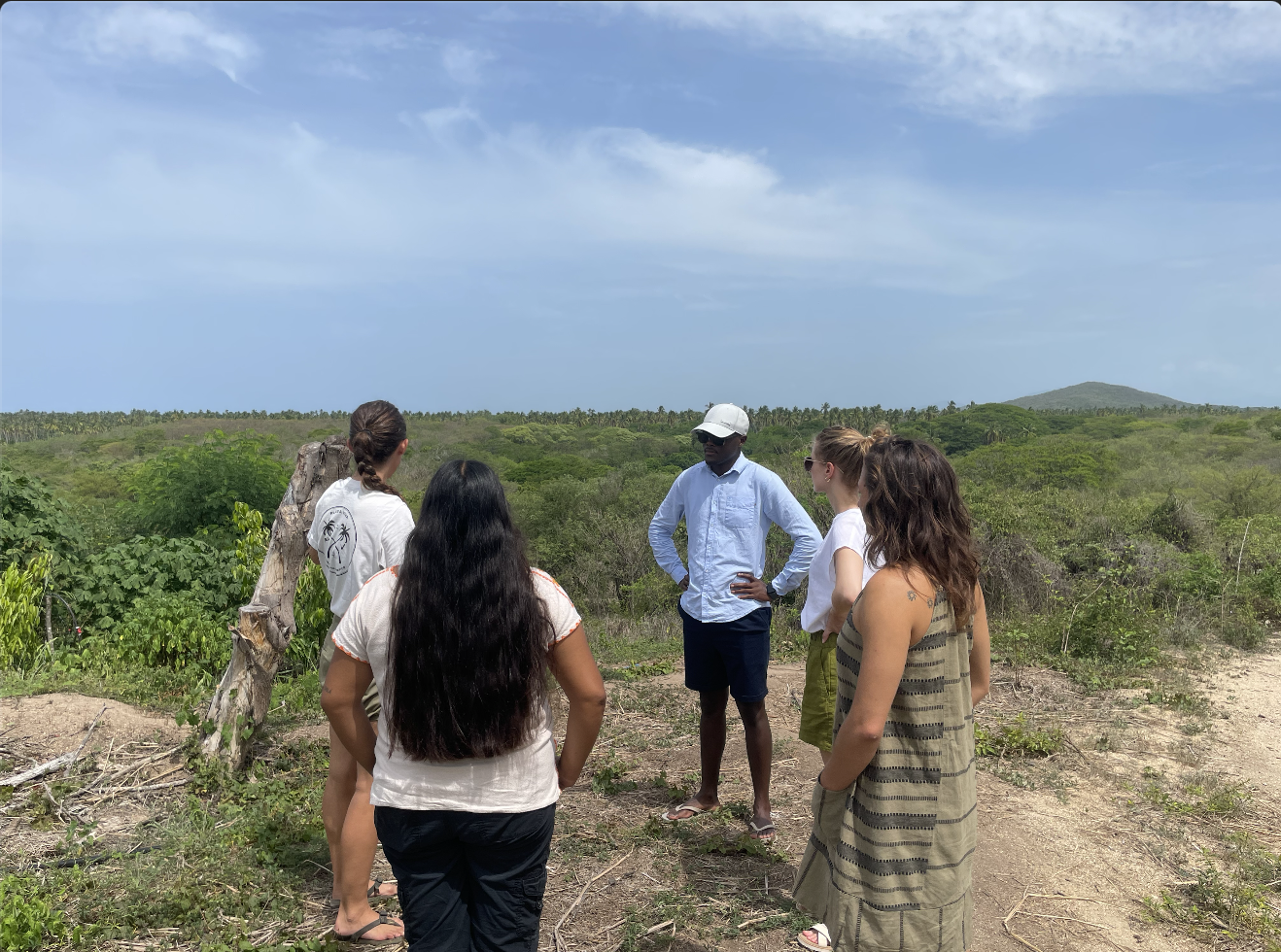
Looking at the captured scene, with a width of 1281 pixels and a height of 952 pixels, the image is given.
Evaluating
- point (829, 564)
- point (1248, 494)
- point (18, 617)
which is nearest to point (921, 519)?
point (829, 564)

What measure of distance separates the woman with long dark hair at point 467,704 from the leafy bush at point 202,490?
10121 mm

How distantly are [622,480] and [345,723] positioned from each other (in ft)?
77.8

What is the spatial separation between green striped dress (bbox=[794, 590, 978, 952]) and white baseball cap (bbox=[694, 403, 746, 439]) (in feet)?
5.64

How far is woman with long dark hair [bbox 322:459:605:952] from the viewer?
5.97 ft

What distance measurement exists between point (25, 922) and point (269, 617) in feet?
4.93

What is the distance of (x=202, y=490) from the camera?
11.2m

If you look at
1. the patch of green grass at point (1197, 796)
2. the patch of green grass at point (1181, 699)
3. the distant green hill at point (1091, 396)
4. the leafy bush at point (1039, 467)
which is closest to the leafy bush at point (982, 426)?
the leafy bush at point (1039, 467)

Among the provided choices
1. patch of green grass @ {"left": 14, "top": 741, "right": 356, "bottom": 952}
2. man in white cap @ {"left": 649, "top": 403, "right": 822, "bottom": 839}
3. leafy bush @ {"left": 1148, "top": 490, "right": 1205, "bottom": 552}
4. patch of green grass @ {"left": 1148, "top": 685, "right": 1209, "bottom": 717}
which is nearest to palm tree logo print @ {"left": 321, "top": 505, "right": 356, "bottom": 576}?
patch of green grass @ {"left": 14, "top": 741, "right": 356, "bottom": 952}

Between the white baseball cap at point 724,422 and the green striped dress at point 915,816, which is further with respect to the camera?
the white baseball cap at point 724,422

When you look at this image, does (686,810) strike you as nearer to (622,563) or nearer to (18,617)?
(18,617)

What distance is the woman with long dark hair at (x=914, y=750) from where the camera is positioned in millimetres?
1930

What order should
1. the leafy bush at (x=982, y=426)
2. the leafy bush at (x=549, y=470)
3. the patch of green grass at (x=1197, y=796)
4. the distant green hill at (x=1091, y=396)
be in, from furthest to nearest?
the distant green hill at (x=1091, y=396) → the leafy bush at (x=982, y=426) → the leafy bush at (x=549, y=470) → the patch of green grass at (x=1197, y=796)

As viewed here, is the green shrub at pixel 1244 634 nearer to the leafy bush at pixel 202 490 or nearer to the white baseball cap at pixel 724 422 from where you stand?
the white baseball cap at pixel 724 422

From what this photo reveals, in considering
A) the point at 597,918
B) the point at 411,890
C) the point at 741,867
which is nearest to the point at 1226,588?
the point at 741,867
